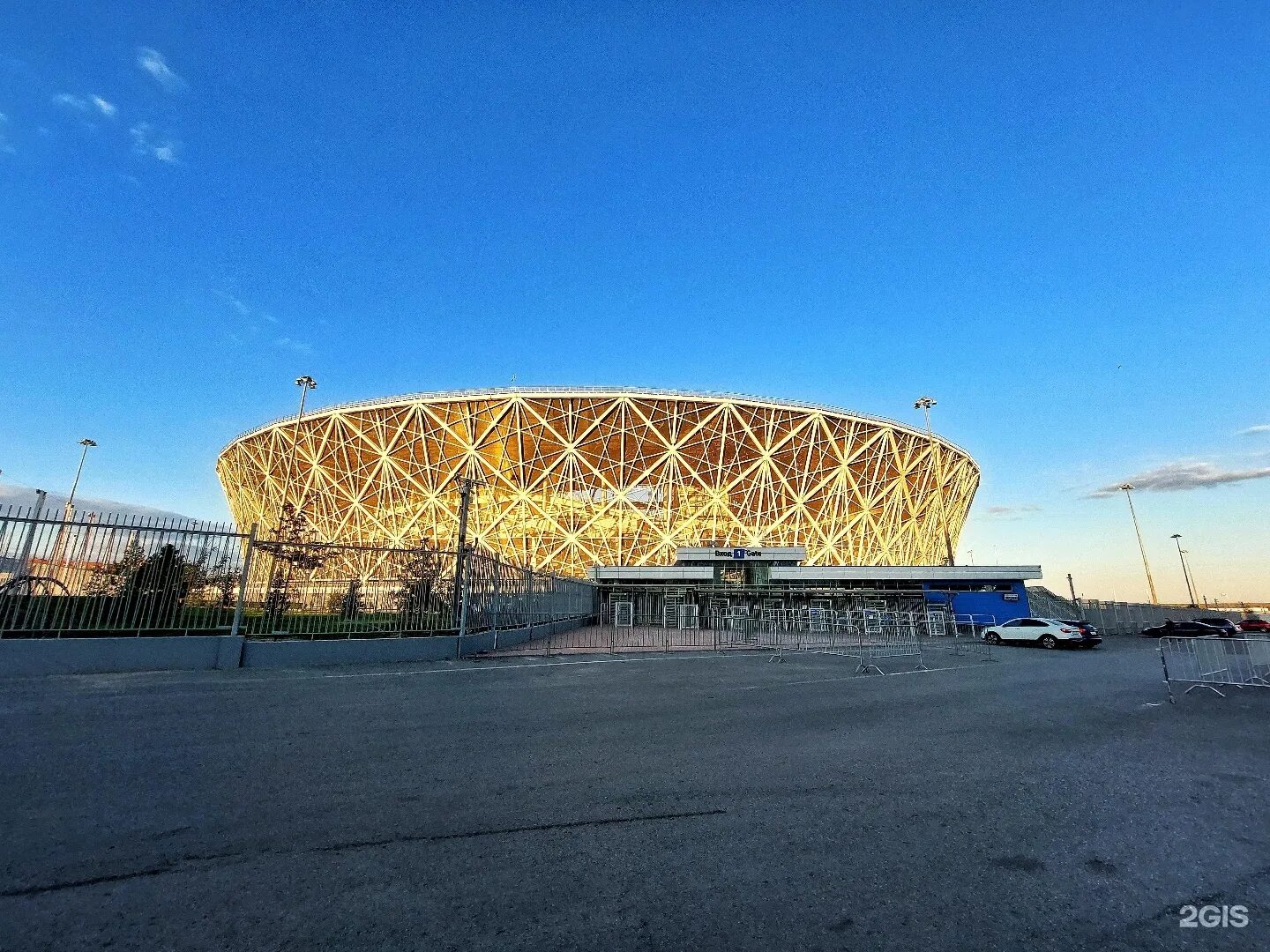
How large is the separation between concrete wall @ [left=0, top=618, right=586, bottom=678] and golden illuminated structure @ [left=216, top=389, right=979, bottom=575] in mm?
34873

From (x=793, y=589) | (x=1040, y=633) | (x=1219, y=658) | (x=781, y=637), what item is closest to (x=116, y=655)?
(x=1219, y=658)

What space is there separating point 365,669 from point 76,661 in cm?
416

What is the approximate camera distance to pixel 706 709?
7297 millimetres

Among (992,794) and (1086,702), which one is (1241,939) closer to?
(992,794)

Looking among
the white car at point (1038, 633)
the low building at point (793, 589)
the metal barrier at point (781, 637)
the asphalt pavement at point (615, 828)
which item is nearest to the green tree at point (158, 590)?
the asphalt pavement at point (615, 828)

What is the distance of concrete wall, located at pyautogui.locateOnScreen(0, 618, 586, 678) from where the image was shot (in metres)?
8.93

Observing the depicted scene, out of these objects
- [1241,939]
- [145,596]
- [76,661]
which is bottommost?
[1241,939]

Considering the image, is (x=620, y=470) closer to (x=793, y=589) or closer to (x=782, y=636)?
→ (x=793, y=589)

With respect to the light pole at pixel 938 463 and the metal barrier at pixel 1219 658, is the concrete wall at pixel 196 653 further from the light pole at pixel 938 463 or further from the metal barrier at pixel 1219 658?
the light pole at pixel 938 463

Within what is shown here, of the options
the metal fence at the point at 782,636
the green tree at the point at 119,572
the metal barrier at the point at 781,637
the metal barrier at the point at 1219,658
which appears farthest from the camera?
the metal fence at the point at 782,636

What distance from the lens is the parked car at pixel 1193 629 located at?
91.8ft

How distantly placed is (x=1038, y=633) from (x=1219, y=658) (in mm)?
14207

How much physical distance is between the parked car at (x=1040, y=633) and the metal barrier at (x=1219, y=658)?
1215 centimetres

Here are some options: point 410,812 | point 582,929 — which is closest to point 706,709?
point 410,812
